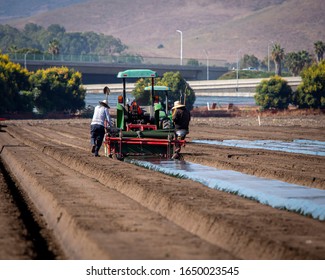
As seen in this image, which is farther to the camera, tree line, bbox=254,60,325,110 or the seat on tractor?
tree line, bbox=254,60,325,110

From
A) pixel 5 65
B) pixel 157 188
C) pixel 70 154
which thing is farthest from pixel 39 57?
pixel 157 188

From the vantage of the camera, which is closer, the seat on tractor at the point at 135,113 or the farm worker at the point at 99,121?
the farm worker at the point at 99,121

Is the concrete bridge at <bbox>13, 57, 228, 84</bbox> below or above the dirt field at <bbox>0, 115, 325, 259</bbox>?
below

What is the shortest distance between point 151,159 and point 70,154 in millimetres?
2625

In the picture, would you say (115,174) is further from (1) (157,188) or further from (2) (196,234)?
(2) (196,234)

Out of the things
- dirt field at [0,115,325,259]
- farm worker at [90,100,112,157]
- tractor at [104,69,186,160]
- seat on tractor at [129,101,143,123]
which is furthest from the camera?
seat on tractor at [129,101,143,123]

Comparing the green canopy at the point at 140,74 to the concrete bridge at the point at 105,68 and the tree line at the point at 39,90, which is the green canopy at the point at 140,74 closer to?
the tree line at the point at 39,90

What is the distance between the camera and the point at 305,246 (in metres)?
12.1

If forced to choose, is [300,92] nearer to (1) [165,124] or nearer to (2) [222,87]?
(2) [222,87]

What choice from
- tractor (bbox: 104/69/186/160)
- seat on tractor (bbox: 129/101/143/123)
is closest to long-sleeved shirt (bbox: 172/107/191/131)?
tractor (bbox: 104/69/186/160)

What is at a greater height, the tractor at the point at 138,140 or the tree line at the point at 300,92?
the tractor at the point at 138,140

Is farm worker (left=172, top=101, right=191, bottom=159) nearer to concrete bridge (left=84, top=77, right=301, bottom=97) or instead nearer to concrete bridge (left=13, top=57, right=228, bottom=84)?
concrete bridge (left=13, top=57, right=228, bottom=84)

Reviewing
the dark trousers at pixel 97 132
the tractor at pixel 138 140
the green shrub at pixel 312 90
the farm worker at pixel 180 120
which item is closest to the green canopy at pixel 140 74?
the tractor at pixel 138 140

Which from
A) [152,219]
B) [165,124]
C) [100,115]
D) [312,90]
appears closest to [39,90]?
[312,90]
